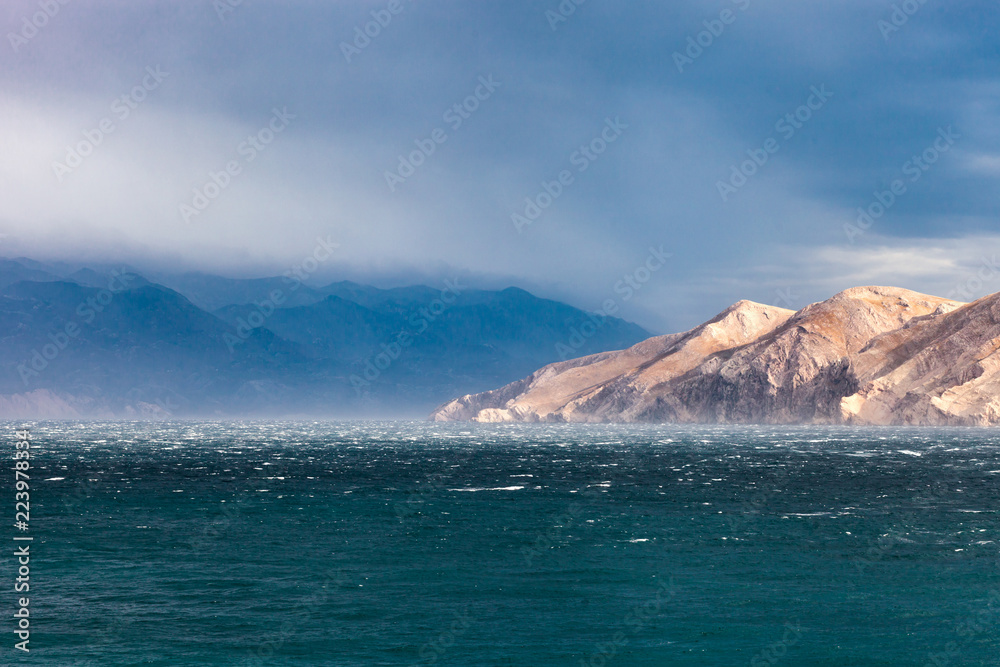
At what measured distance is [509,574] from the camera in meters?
34.7

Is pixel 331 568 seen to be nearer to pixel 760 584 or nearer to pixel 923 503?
pixel 760 584

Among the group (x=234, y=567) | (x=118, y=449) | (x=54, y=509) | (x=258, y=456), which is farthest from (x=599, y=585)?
(x=118, y=449)

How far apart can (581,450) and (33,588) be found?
98.9 meters

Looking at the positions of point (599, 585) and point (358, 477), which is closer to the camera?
point (599, 585)

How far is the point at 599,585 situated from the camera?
108ft

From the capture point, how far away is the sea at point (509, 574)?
2548 centimetres

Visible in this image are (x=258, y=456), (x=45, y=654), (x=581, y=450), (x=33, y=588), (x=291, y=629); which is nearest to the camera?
(x=45, y=654)

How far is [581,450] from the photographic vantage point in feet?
416

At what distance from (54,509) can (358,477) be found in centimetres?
2837

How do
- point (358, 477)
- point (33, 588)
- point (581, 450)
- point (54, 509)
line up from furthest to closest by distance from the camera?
point (581, 450)
point (358, 477)
point (54, 509)
point (33, 588)

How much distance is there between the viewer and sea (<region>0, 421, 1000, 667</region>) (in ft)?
83.6

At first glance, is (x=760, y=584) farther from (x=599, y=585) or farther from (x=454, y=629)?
(x=454, y=629)

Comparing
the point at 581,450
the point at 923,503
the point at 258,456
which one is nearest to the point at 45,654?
the point at 923,503

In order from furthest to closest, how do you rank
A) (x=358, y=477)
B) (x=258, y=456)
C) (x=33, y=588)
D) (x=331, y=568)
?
(x=258, y=456) < (x=358, y=477) < (x=331, y=568) < (x=33, y=588)
